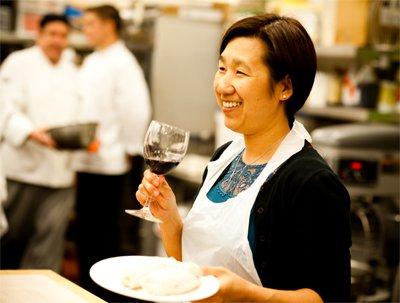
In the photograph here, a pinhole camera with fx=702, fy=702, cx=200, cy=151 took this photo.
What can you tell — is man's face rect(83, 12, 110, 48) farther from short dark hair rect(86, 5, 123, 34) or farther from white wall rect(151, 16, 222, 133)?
white wall rect(151, 16, 222, 133)

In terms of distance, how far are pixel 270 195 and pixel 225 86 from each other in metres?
0.29

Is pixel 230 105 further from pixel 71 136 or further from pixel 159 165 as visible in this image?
pixel 71 136

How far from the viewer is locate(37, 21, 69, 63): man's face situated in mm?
4657

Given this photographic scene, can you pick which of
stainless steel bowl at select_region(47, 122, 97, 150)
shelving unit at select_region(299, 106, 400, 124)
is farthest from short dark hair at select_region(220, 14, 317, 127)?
stainless steel bowl at select_region(47, 122, 97, 150)

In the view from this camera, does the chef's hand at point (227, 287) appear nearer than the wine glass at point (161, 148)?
Yes

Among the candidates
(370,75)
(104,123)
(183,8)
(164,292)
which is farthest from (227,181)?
(183,8)

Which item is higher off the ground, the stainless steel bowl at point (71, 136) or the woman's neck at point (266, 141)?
the woman's neck at point (266, 141)

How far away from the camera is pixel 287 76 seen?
175cm

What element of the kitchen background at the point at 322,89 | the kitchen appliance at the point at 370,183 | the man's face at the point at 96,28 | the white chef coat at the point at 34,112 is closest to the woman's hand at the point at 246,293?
the kitchen background at the point at 322,89

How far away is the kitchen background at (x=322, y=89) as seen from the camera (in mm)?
3652

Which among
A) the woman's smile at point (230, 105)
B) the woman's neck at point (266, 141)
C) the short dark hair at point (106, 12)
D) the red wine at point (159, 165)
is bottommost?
the red wine at point (159, 165)

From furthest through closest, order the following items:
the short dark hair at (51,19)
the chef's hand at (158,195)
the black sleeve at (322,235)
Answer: the short dark hair at (51,19) < the chef's hand at (158,195) < the black sleeve at (322,235)

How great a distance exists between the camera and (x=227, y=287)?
4.91 feet

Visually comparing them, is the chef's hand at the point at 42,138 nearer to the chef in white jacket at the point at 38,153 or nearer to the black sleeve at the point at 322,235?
the chef in white jacket at the point at 38,153
